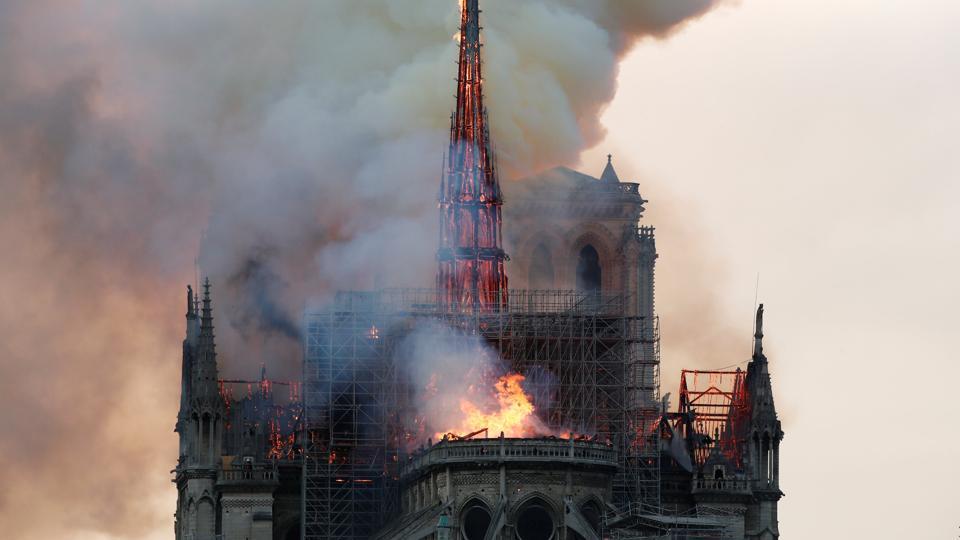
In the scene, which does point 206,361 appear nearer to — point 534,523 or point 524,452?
point 524,452

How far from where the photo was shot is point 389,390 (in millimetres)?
174000

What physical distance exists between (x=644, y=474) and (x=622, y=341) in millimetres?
7114

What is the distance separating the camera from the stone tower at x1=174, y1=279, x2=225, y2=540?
17550cm

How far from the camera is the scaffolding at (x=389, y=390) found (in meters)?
174

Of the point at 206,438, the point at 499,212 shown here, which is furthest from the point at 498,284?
the point at 206,438

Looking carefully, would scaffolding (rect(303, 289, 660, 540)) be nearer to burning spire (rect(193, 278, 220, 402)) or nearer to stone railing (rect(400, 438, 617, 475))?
burning spire (rect(193, 278, 220, 402))

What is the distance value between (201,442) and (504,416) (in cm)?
1700

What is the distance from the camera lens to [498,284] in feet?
586

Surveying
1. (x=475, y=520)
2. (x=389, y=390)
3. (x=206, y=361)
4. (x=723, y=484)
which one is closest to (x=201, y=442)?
(x=206, y=361)

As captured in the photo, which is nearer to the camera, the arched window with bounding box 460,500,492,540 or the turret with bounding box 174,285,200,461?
the arched window with bounding box 460,500,492,540

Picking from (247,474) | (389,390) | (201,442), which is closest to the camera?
(389,390)

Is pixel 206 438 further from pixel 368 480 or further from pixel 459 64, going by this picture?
pixel 459 64

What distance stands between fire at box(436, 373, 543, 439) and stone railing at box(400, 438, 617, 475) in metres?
6.56

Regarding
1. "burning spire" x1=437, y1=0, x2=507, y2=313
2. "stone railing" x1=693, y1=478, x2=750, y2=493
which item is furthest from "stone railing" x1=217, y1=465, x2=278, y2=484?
"stone railing" x1=693, y1=478, x2=750, y2=493
